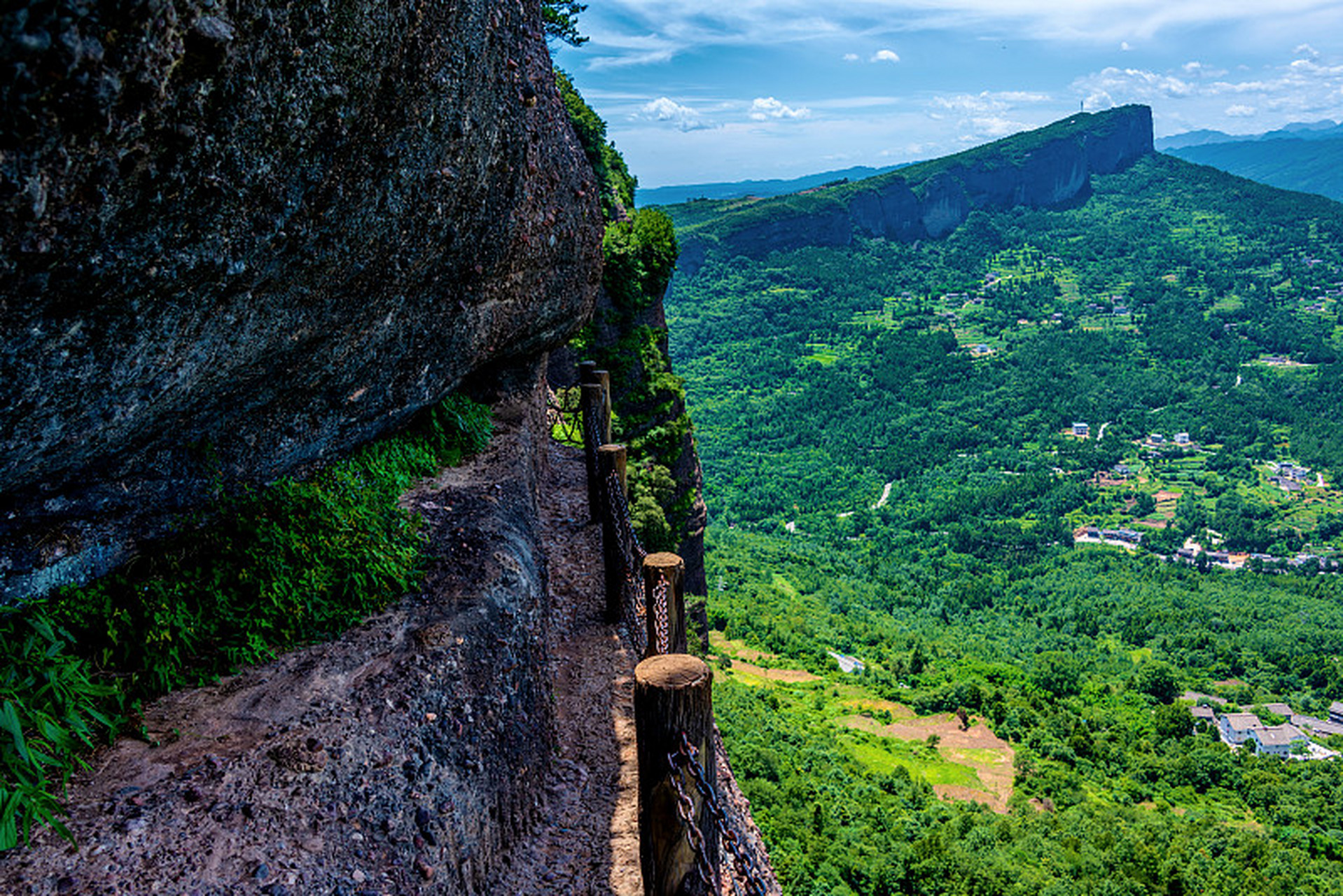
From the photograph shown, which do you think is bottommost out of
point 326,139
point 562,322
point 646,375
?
point 646,375

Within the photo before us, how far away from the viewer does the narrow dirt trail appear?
4.77 meters

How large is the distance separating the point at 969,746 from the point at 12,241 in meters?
39.7

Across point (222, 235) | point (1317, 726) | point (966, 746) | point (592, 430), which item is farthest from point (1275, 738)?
point (222, 235)

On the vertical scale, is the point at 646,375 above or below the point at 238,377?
below

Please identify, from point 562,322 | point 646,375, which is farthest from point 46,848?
point 646,375

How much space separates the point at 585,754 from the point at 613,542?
86.8 inches

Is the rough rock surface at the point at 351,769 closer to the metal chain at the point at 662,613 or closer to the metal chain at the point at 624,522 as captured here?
the metal chain at the point at 662,613

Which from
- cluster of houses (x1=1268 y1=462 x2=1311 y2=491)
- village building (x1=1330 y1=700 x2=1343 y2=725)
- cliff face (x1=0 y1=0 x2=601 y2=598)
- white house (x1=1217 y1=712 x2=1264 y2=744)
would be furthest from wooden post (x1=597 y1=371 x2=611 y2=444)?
cluster of houses (x1=1268 y1=462 x2=1311 y2=491)

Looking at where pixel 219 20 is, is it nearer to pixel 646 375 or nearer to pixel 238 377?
pixel 238 377

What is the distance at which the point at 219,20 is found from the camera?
3.21m

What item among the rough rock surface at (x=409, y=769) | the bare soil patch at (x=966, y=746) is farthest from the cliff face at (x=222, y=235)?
the bare soil patch at (x=966, y=746)

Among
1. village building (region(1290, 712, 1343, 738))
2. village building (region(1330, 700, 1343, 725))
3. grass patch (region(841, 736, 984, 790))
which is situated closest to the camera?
grass patch (region(841, 736, 984, 790))

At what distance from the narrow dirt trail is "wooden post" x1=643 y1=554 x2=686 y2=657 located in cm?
109

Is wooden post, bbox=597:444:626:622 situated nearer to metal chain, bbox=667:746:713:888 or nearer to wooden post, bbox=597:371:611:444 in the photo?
wooden post, bbox=597:371:611:444
